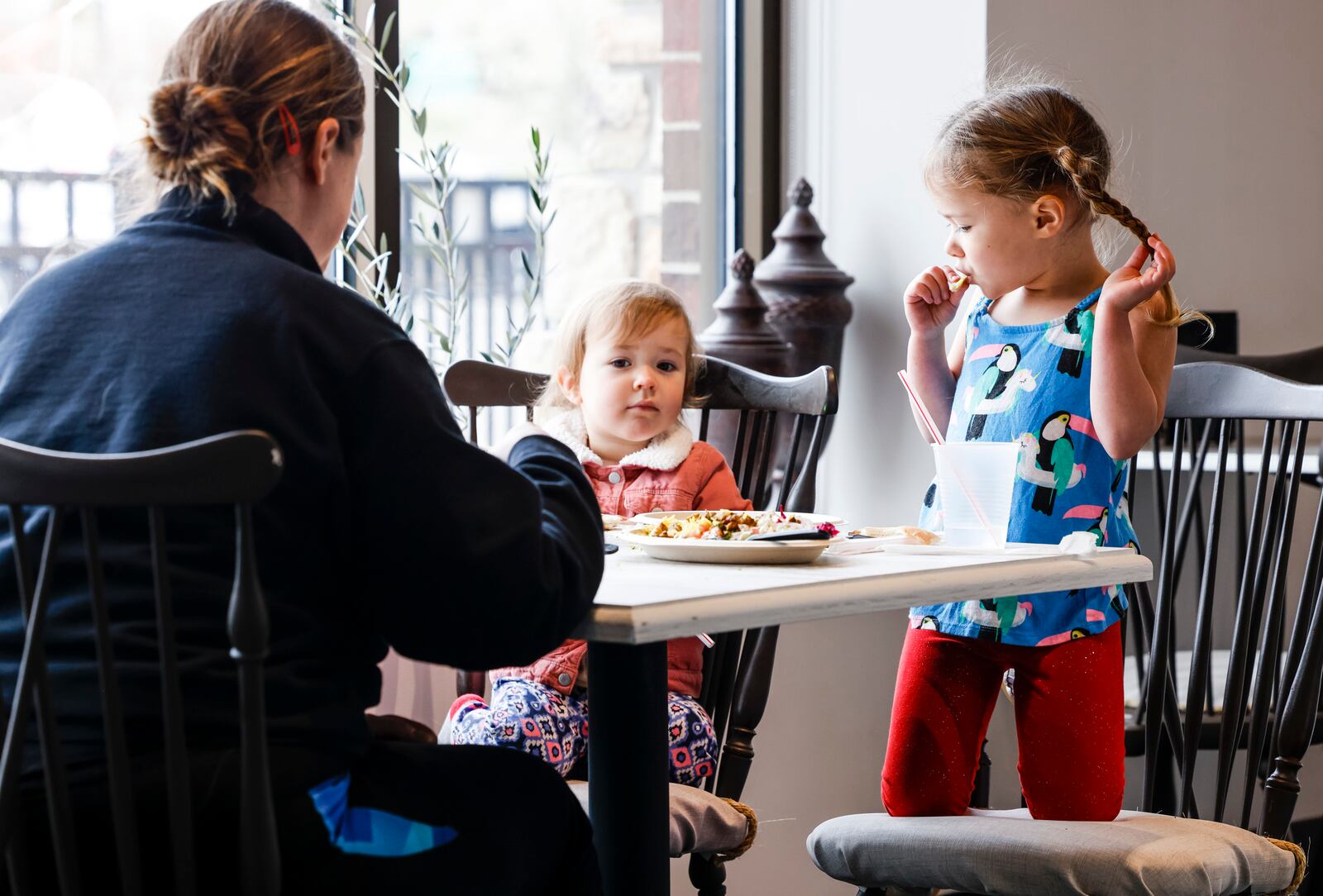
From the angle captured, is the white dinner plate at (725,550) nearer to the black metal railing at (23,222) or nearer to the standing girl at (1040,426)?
the standing girl at (1040,426)

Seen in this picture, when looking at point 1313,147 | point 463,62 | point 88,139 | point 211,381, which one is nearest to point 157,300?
point 211,381

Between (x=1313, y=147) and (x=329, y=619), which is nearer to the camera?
(x=329, y=619)

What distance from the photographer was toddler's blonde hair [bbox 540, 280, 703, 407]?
6.33 ft

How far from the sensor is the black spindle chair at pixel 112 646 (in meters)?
0.86

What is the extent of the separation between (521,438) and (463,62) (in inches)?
71.8

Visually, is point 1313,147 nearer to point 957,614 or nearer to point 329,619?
point 957,614

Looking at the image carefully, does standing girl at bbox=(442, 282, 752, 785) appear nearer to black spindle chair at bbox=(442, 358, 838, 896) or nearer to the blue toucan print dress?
black spindle chair at bbox=(442, 358, 838, 896)

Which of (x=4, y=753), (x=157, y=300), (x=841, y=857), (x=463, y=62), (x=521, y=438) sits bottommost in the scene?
(x=841, y=857)

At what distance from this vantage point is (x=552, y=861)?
43.2 inches

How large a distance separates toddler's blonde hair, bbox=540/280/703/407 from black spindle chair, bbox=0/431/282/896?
1.06 metres

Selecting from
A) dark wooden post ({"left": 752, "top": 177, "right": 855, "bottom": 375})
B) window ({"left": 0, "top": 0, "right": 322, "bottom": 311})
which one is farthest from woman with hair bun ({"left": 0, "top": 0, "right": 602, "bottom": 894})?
dark wooden post ({"left": 752, "top": 177, "right": 855, "bottom": 375})

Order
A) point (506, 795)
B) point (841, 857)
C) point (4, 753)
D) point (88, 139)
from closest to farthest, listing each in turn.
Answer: point (4, 753) < point (506, 795) < point (841, 857) < point (88, 139)

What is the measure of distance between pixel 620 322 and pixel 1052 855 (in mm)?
910

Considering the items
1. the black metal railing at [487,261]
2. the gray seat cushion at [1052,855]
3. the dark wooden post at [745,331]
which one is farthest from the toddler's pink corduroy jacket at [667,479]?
the black metal railing at [487,261]
